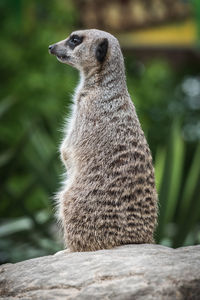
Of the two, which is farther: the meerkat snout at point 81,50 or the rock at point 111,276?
the meerkat snout at point 81,50

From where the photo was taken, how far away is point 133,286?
2.23 metres

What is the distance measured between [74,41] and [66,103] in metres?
5.44

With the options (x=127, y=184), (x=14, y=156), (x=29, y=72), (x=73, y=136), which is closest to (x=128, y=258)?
(x=127, y=184)

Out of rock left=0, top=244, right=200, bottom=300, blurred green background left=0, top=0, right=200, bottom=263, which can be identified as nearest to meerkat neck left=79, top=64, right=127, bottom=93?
rock left=0, top=244, right=200, bottom=300

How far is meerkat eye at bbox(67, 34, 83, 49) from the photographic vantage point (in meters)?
2.71

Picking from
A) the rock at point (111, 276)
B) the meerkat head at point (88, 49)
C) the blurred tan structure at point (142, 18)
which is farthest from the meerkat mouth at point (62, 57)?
the blurred tan structure at point (142, 18)

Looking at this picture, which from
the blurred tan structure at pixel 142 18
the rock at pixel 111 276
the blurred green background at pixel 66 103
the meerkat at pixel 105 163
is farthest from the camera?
the blurred tan structure at pixel 142 18

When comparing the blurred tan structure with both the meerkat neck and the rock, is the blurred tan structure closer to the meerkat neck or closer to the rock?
the meerkat neck

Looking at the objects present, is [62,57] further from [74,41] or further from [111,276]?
[111,276]

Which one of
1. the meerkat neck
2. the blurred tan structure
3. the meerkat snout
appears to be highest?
the blurred tan structure

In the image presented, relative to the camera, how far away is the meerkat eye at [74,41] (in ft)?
8.87

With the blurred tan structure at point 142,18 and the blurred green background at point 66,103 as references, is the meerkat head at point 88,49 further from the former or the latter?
the blurred tan structure at point 142,18

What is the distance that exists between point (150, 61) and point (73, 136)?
8.04 meters

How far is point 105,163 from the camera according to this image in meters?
2.66
